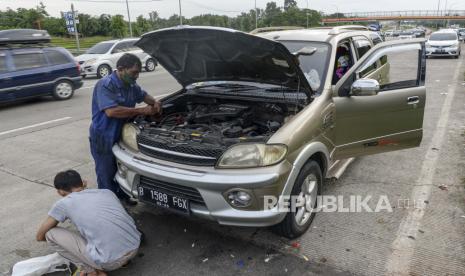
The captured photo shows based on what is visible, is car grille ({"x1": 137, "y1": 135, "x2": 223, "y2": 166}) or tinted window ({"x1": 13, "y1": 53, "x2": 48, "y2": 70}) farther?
tinted window ({"x1": 13, "y1": 53, "x2": 48, "y2": 70})

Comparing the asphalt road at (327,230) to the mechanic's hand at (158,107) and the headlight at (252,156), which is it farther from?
the mechanic's hand at (158,107)

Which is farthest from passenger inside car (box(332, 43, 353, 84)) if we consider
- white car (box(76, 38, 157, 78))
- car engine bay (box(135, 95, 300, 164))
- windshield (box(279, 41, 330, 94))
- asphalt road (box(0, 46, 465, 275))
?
white car (box(76, 38, 157, 78))

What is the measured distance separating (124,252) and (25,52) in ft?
28.7

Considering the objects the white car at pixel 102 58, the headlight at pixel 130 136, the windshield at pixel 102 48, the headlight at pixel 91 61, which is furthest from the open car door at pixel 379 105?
the windshield at pixel 102 48

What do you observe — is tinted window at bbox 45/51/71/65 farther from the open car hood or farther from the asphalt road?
the open car hood

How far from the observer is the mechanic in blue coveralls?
3.49 m

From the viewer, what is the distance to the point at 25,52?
9.62m

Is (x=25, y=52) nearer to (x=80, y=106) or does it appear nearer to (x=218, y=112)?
(x=80, y=106)

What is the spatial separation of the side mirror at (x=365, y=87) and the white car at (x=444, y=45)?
18171 millimetres

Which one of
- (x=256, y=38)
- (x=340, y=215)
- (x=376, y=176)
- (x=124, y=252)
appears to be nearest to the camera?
(x=124, y=252)

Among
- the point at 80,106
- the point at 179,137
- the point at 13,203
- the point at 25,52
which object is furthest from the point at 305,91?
the point at 25,52

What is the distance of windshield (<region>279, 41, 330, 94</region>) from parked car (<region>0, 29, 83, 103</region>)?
26.2 ft

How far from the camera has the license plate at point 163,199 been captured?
2914 millimetres

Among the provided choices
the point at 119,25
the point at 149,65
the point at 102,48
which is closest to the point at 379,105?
the point at 102,48
